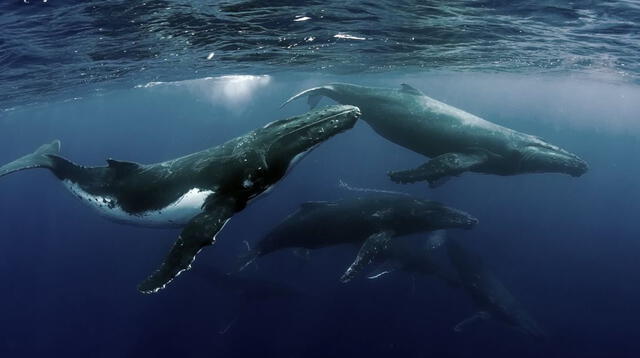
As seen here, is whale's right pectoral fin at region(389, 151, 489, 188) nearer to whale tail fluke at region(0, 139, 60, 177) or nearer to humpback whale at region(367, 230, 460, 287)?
humpback whale at region(367, 230, 460, 287)

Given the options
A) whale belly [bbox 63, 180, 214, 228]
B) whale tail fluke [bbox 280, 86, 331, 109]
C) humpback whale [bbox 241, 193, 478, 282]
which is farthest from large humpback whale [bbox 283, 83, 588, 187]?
whale belly [bbox 63, 180, 214, 228]

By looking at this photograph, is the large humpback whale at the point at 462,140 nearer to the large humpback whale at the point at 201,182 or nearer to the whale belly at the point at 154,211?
the large humpback whale at the point at 201,182

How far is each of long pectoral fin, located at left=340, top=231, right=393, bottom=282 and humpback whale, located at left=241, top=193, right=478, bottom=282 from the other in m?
→ 0.06

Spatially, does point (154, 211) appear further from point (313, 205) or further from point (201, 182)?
point (313, 205)

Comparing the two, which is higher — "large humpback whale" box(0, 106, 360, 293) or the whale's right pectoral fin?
"large humpback whale" box(0, 106, 360, 293)

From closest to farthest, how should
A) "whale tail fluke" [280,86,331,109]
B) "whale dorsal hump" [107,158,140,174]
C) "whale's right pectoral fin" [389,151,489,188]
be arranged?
"whale dorsal hump" [107,158,140,174] → "whale's right pectoral fin" [389,151,489,188] → "whale tail fluke" [280,86,331,109]

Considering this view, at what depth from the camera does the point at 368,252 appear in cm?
977

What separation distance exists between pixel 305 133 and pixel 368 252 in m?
5.07

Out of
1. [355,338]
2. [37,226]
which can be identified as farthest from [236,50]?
[37,226]

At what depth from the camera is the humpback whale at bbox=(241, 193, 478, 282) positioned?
11117mm

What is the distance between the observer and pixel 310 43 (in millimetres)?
19719

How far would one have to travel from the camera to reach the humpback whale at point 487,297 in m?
14.0

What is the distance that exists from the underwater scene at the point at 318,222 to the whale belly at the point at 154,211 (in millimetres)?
52

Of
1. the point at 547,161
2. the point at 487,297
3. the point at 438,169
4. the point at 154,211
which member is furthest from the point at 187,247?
the point at 487,297
